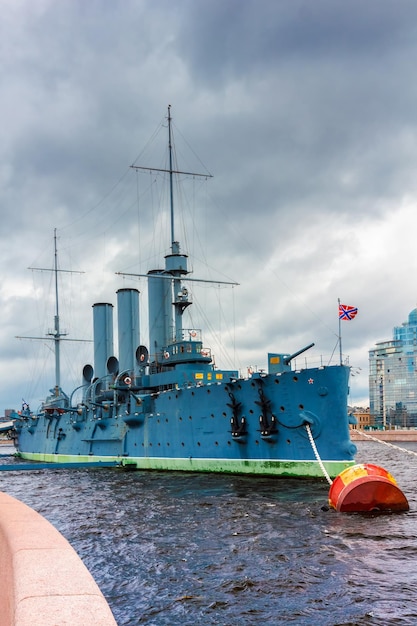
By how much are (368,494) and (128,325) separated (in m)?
29.4

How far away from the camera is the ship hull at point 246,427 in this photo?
23.5 metres

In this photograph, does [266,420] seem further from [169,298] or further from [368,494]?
[169,298]

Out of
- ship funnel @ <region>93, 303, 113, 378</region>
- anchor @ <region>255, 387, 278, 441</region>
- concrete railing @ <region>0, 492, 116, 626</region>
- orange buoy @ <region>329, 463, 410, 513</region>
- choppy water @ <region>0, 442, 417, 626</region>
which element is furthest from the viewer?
ship funnel @ <region>93, 303, 113, 378</region>

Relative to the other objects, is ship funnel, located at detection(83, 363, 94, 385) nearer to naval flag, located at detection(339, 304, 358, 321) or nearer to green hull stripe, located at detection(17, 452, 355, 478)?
green hull stripe, located at detection(17, 452, 355, 478)

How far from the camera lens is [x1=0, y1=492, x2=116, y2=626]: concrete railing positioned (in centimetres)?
328

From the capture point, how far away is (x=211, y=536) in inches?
550

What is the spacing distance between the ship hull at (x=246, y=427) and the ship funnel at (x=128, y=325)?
6.83 metres

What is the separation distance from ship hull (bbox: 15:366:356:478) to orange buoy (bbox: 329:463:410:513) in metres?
6.99

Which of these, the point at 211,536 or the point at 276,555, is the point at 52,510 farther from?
the point at 276,555

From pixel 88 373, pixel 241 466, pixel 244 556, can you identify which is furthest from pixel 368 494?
pixel 88 373

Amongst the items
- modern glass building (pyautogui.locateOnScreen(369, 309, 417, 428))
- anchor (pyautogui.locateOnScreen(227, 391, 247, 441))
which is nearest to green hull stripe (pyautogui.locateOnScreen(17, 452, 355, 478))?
anchor (pyautogui.locateOnScreen(227, 391, 247, 441))

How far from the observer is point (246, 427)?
84.2ft

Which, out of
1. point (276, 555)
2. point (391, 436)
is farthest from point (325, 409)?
point (391, 436)

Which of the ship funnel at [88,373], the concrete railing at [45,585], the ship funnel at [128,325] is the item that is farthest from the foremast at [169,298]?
the concrete railing at [45,585]
